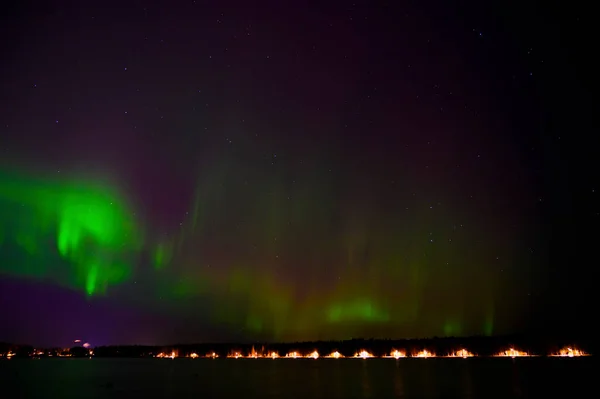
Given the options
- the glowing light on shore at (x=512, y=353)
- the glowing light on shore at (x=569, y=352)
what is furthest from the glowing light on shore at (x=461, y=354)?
the glowing light on shore at (x=569, y=352)

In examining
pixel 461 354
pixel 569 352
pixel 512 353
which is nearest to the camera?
pixel 569 352

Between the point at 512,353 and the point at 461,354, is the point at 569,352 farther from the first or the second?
the point at 461,354

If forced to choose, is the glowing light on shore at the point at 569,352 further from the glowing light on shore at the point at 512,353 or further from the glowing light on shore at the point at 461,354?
the glowing light on shore at the point at 461,354

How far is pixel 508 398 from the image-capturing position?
121 feet

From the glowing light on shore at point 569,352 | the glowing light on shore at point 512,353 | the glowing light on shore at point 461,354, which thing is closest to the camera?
the glowing light on shore at point 569,352

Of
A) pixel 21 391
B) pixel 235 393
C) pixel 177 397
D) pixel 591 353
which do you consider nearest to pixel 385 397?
pixel 235 393

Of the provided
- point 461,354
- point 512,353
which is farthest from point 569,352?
point 461,354

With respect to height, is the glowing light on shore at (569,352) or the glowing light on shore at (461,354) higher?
the glowing light on shore at (461,354)

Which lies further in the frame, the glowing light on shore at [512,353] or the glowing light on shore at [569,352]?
the glowing light on shore at [512,353]

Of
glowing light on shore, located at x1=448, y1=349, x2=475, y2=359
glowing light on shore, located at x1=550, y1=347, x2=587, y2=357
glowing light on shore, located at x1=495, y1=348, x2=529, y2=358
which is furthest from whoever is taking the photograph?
glowing light on shore, located at x1=448, y1=349, x2=475, y2=359

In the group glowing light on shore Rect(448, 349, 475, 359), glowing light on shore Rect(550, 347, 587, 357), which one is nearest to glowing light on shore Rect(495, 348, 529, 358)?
glowing light on shore Rect(448, 349, 475, 359)

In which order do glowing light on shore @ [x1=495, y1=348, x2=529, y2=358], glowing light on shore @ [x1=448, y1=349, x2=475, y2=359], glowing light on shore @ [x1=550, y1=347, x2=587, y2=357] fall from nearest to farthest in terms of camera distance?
glowing light on shore @ [x1=550, y1=347, x2=587, y2=357], glowing light on shore @ [x1=495, y1=348, x2=529, y2=358], glowing light on shore @ [x1=448, y1=349, x2=475, y2=359]

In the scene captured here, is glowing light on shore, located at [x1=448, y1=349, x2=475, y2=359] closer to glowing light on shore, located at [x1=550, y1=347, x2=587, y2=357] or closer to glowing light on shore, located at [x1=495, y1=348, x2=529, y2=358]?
glowing light on shore, located at [x1=495, y1=348, x2=529, y2=358]

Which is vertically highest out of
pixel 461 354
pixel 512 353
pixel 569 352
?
pixel 461 354
